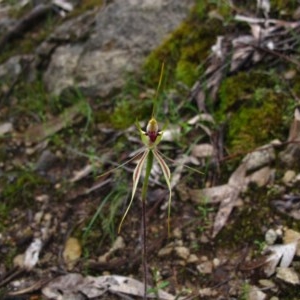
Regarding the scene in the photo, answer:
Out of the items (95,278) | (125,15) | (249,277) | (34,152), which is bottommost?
(249,277)

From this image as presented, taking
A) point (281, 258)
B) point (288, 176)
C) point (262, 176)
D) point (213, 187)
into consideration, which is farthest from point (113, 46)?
point (281, 258)

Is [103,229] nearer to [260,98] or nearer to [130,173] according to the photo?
[130,173]

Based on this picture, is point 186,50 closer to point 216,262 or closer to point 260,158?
point 260,158

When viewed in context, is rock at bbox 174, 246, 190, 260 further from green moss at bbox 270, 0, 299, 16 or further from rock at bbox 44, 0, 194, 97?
green moss at bbox 270, 0, 299, 16

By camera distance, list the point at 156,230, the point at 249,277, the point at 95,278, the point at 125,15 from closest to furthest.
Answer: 1. the point at 249,277
2. the point at 95,278
3. the point at 156,230
4. the point at 125,15

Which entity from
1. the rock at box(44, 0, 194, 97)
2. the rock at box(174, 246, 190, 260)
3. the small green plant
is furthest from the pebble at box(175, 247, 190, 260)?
the rock at box(44, 0, 194, 97)

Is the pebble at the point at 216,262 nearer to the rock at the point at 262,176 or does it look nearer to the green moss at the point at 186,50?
the rock at the point at 262,176

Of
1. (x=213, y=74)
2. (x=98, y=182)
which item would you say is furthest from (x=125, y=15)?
(x=98, y=182)
